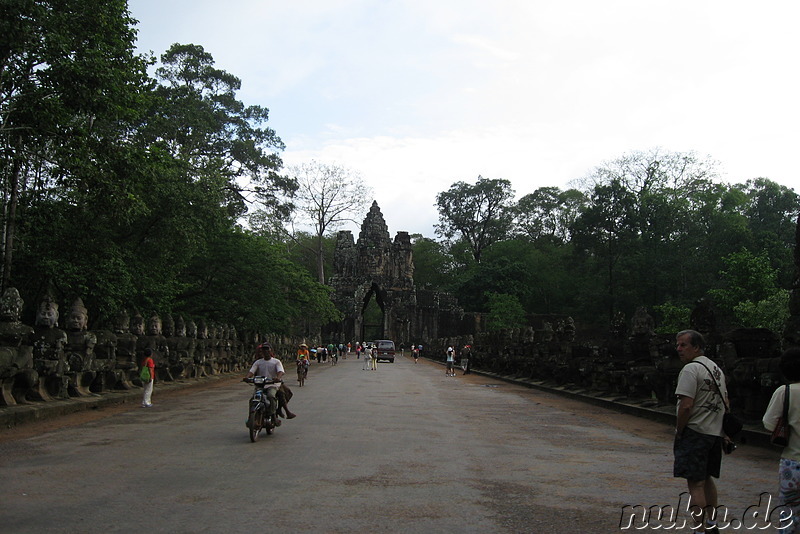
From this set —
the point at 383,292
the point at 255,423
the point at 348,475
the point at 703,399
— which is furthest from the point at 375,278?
the point at 703,399

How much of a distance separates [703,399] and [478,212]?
89.3m

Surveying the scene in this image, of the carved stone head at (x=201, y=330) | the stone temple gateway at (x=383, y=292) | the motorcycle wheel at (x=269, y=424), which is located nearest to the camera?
the motorcycle wheel at (x=269, y=424)

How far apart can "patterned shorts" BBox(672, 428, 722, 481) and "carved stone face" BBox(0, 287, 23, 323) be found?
36.2ft

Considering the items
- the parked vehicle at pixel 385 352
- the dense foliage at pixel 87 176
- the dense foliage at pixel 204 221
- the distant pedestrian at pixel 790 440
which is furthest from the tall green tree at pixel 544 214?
the distant pedestrian at pixel 790 440

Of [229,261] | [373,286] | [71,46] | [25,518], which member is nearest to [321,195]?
[373,286]

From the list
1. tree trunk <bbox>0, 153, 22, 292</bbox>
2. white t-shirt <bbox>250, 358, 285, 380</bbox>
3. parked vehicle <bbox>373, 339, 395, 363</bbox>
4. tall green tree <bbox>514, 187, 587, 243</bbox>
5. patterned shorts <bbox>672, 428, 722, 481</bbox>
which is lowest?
parked vehicle <bbox>373, 339, 395, 363</bbox>

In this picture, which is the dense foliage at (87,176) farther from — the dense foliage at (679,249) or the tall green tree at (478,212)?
the tall green tree at (478,212)

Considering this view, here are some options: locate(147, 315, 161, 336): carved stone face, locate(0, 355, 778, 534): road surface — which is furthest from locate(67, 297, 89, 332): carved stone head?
locate(147, 315, 161, 336): carved stone face

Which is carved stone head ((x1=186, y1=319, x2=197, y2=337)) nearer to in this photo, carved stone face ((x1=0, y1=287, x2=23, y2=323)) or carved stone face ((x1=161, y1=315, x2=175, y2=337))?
carved stone face ((x1=161, y1=315, x2=175, y2=337))

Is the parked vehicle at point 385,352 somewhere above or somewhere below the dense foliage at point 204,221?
below

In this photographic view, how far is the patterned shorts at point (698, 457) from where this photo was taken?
198 inches

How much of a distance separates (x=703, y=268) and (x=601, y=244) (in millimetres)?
9902

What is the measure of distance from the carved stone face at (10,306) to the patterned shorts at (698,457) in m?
11.0

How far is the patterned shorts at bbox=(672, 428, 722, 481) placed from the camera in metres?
5.02
